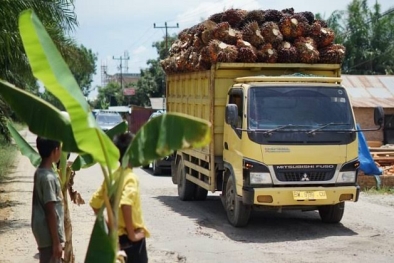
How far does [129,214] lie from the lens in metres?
5.25

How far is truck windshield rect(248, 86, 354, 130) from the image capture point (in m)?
11.3

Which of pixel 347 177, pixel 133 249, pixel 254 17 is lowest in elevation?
pixel 347 177

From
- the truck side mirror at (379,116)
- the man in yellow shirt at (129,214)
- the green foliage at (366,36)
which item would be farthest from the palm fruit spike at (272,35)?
the green foliage at (366,36)

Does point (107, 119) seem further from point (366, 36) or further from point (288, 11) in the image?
point (288, 11)

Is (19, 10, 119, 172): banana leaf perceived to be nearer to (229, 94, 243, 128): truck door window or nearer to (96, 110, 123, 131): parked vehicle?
(229, 94, 243, 128): truck door window

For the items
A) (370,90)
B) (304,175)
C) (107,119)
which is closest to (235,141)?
(304,175)

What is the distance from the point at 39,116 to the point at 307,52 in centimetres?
840

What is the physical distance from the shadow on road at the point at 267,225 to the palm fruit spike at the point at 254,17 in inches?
139

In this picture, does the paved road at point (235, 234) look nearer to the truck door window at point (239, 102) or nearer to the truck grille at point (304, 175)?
the truck grille at point (304, 175)

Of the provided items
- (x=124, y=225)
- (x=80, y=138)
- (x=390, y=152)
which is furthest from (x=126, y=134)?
(x=390, y=152)

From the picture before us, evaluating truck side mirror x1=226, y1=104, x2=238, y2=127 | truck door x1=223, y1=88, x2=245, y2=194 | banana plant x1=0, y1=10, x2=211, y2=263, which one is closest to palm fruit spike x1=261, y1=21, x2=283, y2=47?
truck door x1=223, y1=88, x2=245, y2=194

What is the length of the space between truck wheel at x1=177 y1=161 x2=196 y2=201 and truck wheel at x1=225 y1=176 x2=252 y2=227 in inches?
113

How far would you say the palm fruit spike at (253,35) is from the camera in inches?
494

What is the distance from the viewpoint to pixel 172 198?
15961mm
